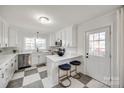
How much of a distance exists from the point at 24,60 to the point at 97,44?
3843 millimetres

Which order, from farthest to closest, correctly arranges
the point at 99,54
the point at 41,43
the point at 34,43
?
1. the point at 41,43
2. the point at 34,43
3. the point at 99,54

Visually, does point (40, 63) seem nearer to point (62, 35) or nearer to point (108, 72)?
point (62, 35)

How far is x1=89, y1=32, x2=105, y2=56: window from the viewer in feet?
7.15

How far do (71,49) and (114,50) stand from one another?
1.87 metres

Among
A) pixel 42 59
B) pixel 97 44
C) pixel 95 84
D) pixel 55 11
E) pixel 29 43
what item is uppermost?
pixel 55 11

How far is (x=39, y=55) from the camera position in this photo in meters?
4.32

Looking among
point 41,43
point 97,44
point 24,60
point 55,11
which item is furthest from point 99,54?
point 41,43

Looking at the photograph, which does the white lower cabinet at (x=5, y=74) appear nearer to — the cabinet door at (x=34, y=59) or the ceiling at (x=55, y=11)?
the ceiling at (x=55, y=11)

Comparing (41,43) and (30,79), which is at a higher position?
(41,43)

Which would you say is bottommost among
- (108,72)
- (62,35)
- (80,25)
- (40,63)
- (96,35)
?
(40,63)

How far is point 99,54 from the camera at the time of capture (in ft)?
7.48

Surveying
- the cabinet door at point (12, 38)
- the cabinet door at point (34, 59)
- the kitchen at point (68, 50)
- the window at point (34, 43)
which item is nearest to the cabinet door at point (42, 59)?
the cabinet door at point (34, 59)

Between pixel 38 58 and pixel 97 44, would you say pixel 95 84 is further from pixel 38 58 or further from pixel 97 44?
pixel 38 58
